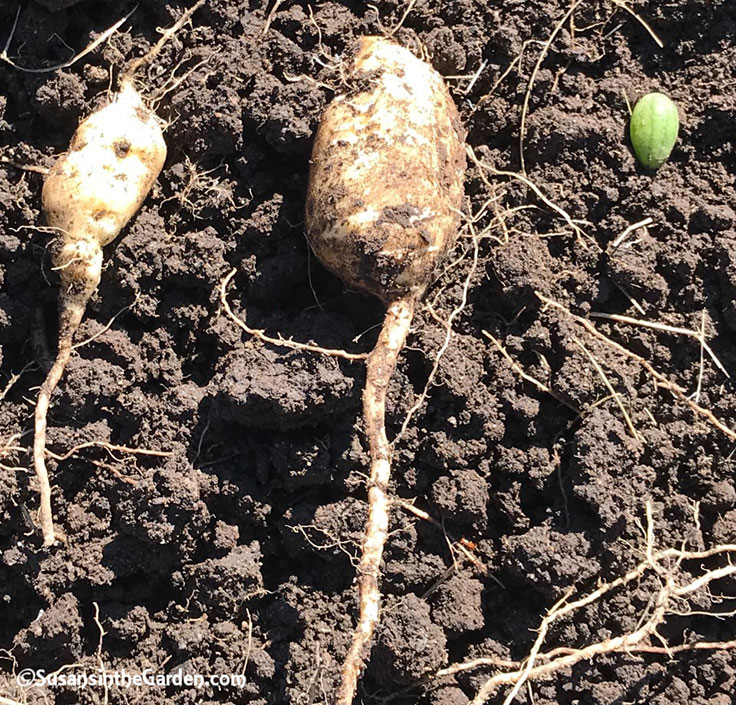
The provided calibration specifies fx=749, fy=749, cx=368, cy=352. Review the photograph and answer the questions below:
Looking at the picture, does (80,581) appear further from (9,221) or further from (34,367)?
(9,221)

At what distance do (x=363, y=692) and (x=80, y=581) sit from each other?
0.87 metres

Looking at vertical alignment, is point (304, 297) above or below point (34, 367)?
above

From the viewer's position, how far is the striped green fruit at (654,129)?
90.0 inches

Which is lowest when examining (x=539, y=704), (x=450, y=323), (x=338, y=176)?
(x=539, y=704)

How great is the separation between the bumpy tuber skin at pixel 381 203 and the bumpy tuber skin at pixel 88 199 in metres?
0.53

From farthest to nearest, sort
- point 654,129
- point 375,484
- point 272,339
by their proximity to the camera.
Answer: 1. point 654,129
2. point 272,339
3. point 375,484

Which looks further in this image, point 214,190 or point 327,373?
point 214,190

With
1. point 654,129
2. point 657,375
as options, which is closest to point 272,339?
point 657,375

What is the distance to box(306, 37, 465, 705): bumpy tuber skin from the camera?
2035mm

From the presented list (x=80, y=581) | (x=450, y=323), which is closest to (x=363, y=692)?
(x=80, y=581)

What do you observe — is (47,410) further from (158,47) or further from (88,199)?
(158,47)

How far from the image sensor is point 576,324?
2.26 m

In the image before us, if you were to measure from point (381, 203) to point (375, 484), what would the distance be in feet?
2.51

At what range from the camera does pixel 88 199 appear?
2.12m
